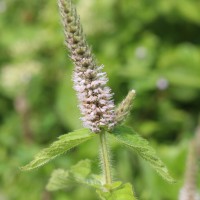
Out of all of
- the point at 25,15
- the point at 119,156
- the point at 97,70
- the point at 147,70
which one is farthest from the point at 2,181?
the point at 97,70

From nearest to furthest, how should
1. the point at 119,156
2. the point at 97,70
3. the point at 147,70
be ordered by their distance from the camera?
the point at 97,70
the point at 119,156
the point at 147,70

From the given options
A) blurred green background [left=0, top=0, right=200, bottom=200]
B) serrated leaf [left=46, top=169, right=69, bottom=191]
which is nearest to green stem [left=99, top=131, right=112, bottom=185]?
serrated leaf [left=46, top=169, right=69, bottom=191]

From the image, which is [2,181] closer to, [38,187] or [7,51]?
[38,187]

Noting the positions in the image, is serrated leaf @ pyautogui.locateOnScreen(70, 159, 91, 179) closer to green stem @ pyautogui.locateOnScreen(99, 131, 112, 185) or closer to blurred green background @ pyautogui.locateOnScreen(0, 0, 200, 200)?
green stem @ pyautogui.locateOnScreen(99, 131, 112, 185)

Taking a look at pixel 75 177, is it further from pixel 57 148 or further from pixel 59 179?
pixel 57 148

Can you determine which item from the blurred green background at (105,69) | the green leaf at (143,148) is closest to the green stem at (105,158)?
the green leaf at (143,148)

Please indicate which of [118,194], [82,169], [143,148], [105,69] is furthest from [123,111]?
[105,69]
